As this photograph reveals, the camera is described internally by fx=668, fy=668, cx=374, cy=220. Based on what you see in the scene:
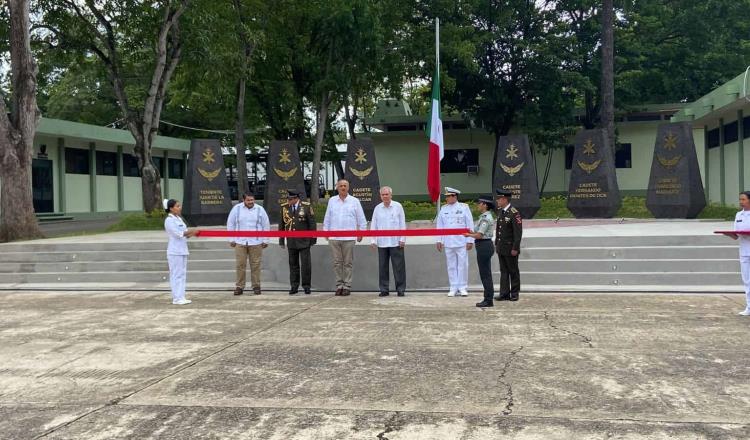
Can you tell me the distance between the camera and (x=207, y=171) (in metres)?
20.2

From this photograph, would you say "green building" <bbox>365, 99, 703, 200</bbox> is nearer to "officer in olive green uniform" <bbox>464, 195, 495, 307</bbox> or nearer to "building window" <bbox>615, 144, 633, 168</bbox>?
"building window" <bbox>615, 144, 633, 168</bbox>

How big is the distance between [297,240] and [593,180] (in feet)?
41.5

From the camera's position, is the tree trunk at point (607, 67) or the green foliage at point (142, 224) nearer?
the green foliage at point (142, 224)

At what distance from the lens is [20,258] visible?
13.5m

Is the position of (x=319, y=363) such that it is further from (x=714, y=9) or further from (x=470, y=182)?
(x=714, y=9)

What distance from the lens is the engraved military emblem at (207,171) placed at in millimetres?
20103

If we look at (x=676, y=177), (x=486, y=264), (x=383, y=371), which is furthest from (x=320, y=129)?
(x=383, y=371)

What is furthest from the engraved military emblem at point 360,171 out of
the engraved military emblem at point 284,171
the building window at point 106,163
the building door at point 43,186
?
the building window at point 106,163

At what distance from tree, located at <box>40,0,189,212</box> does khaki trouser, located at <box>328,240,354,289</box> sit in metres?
12.8

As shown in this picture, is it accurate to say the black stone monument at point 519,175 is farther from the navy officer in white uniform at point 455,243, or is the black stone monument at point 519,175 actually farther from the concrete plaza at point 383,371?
the concrete plaza at point 383,371

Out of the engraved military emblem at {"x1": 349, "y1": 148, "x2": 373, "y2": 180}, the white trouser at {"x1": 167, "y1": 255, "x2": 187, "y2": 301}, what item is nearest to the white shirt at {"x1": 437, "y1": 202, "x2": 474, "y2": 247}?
the white trouser at {"x1": 167, "y1": 255, "x2": 187, "y2": 301}

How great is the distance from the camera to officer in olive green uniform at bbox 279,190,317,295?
10742mm

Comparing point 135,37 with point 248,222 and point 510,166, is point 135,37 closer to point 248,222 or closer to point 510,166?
point 510,166

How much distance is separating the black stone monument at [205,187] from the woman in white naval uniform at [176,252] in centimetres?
996
